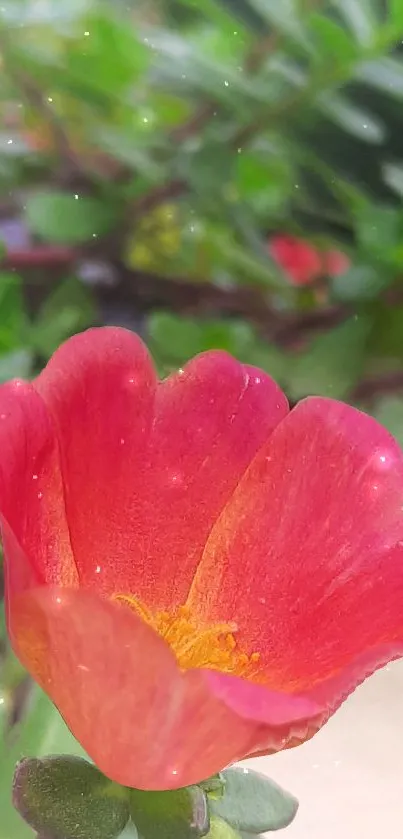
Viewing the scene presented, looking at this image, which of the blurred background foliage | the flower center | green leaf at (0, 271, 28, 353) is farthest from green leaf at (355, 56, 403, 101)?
the flower center

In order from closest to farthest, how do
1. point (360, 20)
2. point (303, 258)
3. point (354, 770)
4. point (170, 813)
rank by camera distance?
point (170, 813), point (354, 770), point (360, 20), point (303, 258)

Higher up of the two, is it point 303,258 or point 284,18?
point 284,18

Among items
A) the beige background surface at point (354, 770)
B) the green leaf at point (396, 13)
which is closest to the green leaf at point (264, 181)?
the green leaf at point (396, 13)

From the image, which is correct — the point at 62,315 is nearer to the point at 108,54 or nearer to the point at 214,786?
the point at 108,54

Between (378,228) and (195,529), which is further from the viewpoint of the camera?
(378,228)

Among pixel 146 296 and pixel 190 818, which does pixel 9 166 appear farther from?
pixel 190 818

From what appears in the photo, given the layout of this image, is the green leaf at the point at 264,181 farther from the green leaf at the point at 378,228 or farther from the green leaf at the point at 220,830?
the green leaf at the point at 220,830

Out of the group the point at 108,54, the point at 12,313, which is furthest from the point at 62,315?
the point at 108,54
